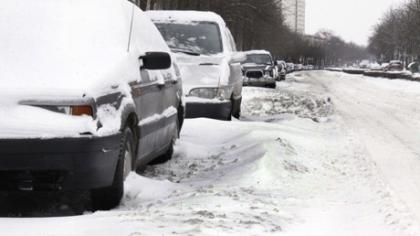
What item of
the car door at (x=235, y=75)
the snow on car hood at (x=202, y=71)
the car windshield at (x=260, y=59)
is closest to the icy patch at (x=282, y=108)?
the car door at (x=235, y=75)

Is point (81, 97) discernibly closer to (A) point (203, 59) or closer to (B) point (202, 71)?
(B) point (202, 71)

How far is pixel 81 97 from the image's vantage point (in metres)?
4.91

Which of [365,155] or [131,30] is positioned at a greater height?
[131,30]

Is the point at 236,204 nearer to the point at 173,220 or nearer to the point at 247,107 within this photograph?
the point at 173,220

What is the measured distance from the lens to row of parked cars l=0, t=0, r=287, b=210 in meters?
4.82

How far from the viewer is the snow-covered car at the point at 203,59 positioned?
1069cm

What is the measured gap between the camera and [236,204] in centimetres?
549

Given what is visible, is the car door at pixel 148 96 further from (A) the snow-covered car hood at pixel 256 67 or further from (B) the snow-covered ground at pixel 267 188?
(A) the snow-covered car hood at pixel 256 67

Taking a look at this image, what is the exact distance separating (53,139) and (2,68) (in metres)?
0.82

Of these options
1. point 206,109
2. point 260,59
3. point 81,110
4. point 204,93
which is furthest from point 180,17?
point 260,59

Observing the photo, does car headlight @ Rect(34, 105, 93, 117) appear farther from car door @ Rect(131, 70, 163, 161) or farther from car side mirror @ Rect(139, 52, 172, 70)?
car side mirror @ Rect(139, 52, 172, 70)

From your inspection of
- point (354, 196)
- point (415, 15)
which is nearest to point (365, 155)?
point (354, 196)

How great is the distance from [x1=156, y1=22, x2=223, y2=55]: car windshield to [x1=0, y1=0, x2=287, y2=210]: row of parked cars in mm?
3597

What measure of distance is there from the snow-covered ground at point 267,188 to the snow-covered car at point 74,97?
1.05 feet
